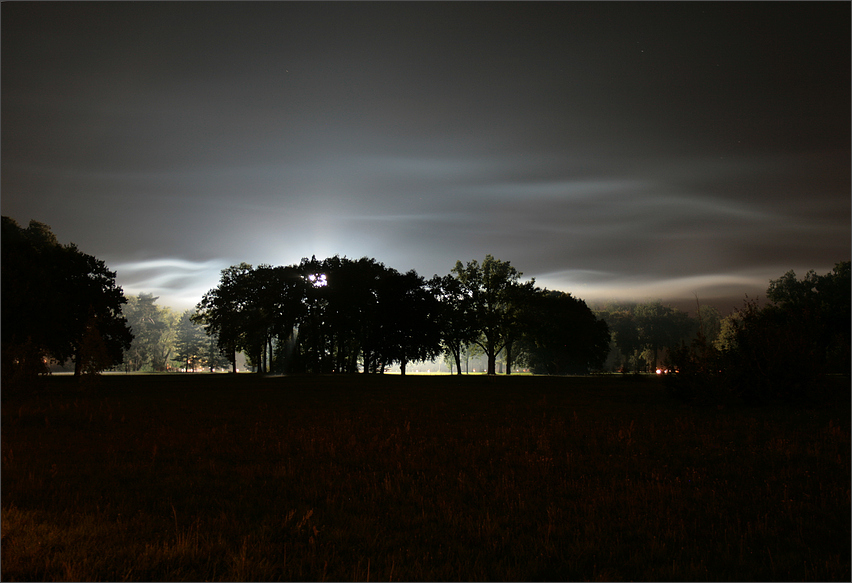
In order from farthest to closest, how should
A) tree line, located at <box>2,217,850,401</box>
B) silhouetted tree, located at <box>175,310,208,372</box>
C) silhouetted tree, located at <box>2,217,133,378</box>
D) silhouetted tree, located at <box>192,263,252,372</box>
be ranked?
silhouetted tree, located at <box>175,310,208,372</box> < silhouetted tree, located at <box>192,263,252,372</box> < silhouetted tree, located at <box>2,217,133,378</box> < tree line, located at <box>2,217,850,401</box>

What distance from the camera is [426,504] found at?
664 cm

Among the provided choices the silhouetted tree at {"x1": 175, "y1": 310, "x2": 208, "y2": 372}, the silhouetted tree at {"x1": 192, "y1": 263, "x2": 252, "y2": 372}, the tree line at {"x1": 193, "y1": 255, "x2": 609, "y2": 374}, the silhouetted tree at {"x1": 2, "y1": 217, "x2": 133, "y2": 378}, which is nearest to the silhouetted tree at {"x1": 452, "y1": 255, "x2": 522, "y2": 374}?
the tree line at {"x1": 193, "y1": 255, "x2": 609, "y2": 374}

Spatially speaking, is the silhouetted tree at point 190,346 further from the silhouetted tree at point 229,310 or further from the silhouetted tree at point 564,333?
the silhouetted tree at point 564,333

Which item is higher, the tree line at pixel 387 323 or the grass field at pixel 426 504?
the tree line at pixel 387 323

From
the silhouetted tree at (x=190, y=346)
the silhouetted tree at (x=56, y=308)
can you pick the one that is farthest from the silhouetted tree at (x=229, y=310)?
the silhouetted tree at (x=190, y=346)

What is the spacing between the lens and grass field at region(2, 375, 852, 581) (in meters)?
4.80

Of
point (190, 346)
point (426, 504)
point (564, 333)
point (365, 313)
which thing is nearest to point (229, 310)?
point (365, 313)

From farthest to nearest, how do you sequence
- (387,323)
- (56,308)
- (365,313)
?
(365,313), (387,323), (56,308)

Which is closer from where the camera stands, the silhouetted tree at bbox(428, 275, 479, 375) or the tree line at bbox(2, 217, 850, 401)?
the tree line at bbox(2, 217, 850, 401)

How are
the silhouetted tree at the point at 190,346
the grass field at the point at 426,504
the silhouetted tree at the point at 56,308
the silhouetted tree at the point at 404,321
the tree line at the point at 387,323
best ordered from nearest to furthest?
the grass field at the point at 426,504 → the tree line at the point at 387,323 → the silhouetted tree at the point at 56,308 → the silhouetted tree at the point at 404,321 → the silhouetted tree at the point at 190,346

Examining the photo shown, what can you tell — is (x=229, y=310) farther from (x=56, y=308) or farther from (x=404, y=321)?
(x=56, y=308)

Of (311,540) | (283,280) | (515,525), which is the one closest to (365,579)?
(311,540)

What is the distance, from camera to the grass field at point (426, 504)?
4.80m

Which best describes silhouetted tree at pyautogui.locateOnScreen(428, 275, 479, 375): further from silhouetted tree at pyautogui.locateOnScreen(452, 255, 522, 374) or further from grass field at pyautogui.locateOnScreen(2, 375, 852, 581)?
grass field at pyautogui.locateOnScreen(2, 375, 852, 581)
